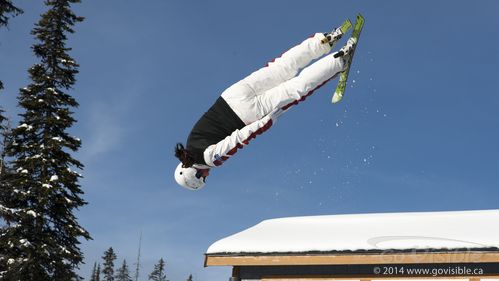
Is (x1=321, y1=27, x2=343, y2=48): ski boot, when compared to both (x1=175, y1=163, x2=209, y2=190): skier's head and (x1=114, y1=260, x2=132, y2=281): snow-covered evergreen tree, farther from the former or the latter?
(x1=114, y1=260, x2=132, y2=281): snow-covered evergreen tree

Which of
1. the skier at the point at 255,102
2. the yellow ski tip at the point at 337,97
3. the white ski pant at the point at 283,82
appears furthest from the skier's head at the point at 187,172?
the yellow ski tip at the point at 337,97

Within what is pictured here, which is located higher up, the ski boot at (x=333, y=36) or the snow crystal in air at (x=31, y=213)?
the snow crystal in air at (x=31, y=213)

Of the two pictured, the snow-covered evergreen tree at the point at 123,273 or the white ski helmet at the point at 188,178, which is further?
the snow-covered evergreen tree at the point at 123,273

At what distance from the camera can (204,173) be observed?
718cm

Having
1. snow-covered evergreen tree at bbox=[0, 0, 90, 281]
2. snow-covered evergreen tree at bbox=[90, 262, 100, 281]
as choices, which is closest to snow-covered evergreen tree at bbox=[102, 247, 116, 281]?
snow-covered evergreen tree at bbox=[90, 262, 100, 281]

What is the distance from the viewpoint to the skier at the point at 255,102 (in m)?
6.62

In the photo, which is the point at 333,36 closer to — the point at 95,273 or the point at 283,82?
the point at 283,82

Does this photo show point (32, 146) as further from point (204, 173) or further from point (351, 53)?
point (351, 53)

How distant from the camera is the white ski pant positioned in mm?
6602

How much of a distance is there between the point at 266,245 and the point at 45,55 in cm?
1227

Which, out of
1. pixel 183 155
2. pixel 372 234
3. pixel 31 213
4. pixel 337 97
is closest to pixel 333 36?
pixel 337 97

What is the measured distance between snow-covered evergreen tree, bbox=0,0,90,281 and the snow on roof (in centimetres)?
832

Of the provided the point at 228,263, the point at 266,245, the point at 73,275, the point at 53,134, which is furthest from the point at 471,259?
the point at 53,134

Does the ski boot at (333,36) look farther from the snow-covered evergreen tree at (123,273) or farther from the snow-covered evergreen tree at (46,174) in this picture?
the snow-covered evergreen tree at (123,273)
